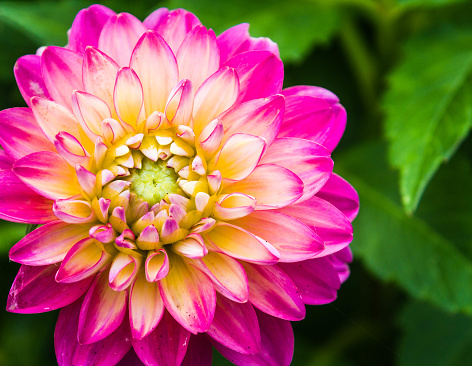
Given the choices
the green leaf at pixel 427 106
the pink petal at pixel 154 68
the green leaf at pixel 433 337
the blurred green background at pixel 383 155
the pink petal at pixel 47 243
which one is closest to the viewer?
the pink petal at pixel 47 243

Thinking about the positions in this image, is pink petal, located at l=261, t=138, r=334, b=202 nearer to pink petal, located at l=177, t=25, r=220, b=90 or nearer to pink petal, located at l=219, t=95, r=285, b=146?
pink petal, located at l=219, t=95, r=285, b=146

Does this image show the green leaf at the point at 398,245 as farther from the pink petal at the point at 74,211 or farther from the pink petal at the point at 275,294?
the pink petal at the point at 74,211

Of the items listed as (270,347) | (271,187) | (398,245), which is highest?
(271,187)

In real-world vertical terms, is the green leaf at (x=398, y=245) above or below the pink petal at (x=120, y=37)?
below

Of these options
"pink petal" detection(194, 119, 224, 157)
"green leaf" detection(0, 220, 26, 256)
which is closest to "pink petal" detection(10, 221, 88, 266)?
"pink petal" detection(194, 119, 224, 157)

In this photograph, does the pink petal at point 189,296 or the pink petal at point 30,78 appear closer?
the pink petal at point 189,296

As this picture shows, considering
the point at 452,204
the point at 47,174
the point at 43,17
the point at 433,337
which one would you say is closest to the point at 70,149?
Answer: the point at 47,174

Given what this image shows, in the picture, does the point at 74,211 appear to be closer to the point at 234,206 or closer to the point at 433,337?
the point at 234,206

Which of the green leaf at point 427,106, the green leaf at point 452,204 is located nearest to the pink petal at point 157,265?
the green leaf at point 427,106
